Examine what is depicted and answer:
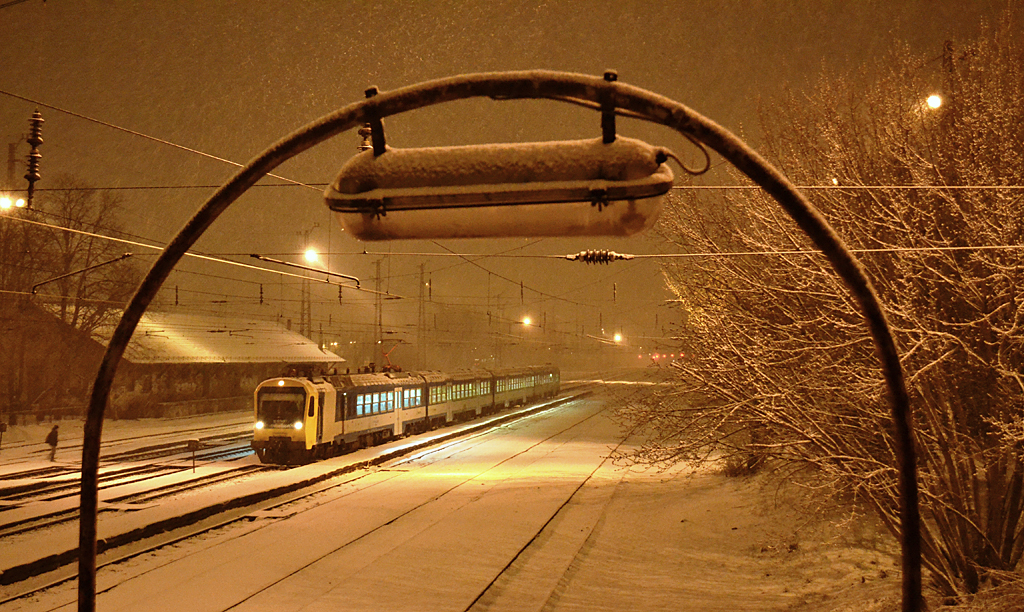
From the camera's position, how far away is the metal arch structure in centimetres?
291

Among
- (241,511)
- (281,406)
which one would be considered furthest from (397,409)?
(241,511)

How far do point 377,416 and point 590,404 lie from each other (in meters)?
25.9

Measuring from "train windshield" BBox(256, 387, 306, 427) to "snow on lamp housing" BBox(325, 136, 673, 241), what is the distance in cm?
1978

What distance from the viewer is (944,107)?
938 cm

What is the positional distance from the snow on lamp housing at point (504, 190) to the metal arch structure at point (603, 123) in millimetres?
184

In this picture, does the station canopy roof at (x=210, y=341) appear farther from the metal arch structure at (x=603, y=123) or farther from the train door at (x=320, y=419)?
the metal arch structure at (x=603, y=123)

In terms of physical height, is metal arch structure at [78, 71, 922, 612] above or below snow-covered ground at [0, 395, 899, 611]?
above

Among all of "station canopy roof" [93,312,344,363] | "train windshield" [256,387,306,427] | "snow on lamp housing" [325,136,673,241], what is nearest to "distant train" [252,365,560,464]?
"train windshield" [256,387,306,427]

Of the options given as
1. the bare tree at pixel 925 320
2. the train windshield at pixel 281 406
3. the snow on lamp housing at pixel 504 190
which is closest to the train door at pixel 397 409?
the train windshield at pixel 281 406

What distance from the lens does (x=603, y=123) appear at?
9.50 ft

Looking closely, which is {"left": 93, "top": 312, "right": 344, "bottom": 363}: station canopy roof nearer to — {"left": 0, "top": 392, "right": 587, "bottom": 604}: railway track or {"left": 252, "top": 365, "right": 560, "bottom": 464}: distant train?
{"left": 252, "top": 365, "right": 560, "bottom": 464}: distant train

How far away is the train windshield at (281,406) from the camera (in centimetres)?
2166

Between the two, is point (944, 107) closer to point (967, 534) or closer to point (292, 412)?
point (967, 534)

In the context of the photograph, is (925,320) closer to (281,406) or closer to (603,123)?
(603,123)
